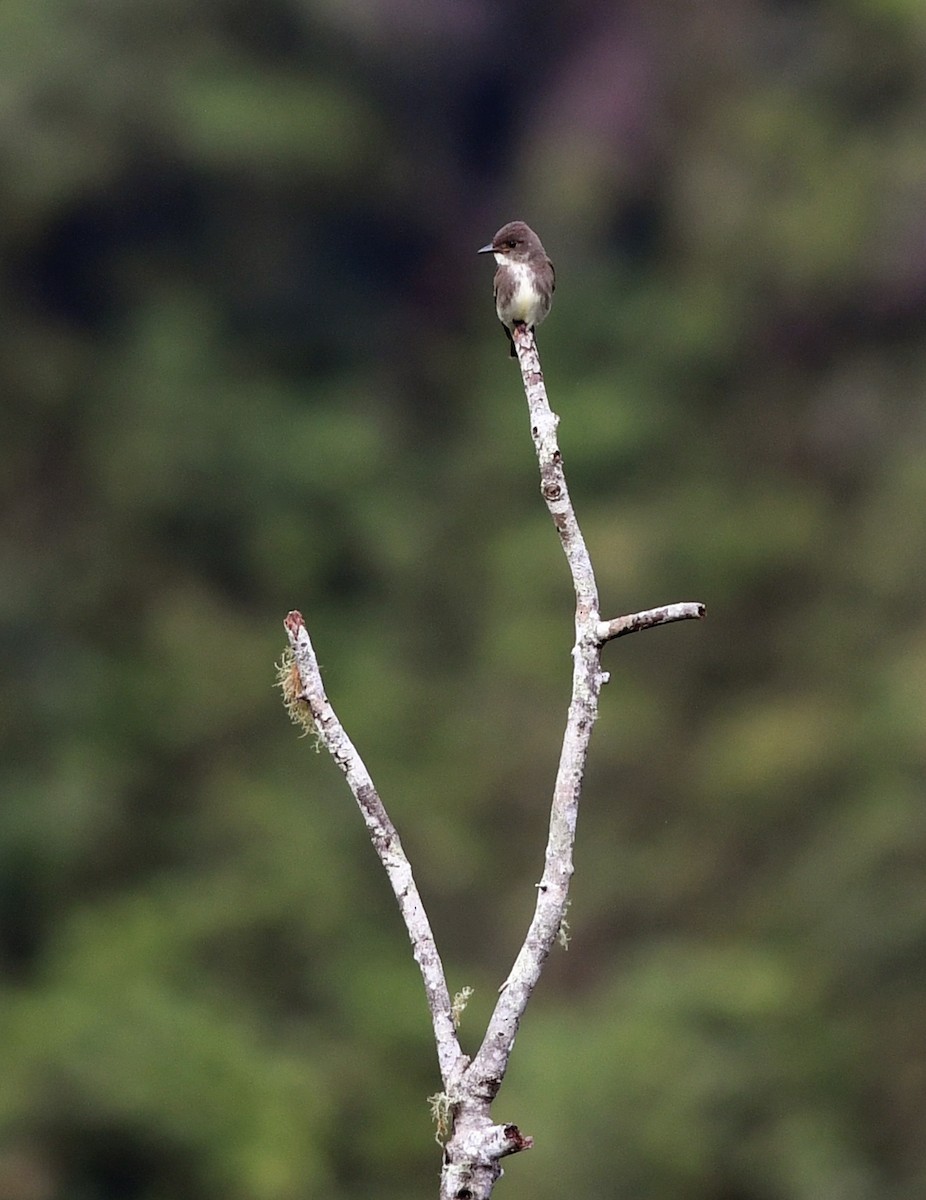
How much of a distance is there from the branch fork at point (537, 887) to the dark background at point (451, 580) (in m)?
7.05

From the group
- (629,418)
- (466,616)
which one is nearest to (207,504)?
(466,616)

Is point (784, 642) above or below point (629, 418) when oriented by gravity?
below

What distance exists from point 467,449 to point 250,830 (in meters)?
5.03

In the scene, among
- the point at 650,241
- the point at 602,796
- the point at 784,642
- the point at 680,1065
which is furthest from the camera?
the point at 650,241

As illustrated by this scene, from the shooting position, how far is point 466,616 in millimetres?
14961

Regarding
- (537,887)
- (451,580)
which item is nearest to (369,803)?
(537,887)

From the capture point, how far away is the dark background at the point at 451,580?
10.8 meters

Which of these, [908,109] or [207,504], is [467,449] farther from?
[908,109]

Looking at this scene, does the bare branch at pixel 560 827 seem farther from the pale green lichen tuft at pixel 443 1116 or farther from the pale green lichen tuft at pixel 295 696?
the pale green lichen tuft at pixel 295 696

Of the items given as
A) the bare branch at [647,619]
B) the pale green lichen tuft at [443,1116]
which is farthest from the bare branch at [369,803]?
the bare branch at [647,619]

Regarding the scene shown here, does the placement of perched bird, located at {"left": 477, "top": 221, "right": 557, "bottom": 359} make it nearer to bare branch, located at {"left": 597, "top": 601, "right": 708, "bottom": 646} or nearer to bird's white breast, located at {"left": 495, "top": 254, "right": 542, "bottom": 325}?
bird's white breast, located at {"left": 495, "top": 254, "right": 542, "bottom": 325}

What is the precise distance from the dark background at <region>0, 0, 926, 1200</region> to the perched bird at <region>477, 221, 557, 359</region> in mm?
5500

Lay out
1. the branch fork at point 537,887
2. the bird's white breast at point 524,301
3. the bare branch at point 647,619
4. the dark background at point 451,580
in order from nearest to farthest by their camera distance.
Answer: the branch fork at point 537,887, the bare branch at point 647,619, the bird's white breast at point 524,301, the dark background at point 451,580

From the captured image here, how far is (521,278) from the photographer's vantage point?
5.32 meters
